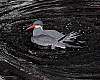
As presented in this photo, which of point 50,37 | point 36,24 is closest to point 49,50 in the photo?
point 50,37

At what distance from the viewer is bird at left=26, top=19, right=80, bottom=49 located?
7.53ft

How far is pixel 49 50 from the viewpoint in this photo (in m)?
2.27

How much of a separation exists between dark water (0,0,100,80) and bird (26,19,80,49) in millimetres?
48

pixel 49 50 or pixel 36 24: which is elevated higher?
pixel 36 24

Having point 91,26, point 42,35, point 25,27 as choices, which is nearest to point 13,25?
point 25,27

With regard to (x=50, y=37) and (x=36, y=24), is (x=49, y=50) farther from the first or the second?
(x=36, y=24)

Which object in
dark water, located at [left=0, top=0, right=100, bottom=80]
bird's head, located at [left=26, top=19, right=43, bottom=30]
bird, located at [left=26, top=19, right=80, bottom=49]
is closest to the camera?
dark water, located at [left=0, top=0, right=100, bottom=80]

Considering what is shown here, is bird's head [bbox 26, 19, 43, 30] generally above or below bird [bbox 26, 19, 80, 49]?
above

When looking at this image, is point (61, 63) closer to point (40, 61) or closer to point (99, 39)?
point (40, 61)

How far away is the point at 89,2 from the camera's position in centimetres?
281

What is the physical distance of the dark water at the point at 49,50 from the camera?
2.13 m

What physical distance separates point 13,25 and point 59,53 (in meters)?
0.64

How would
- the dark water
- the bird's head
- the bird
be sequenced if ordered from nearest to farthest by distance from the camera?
the dark water → the bird → the bird's head

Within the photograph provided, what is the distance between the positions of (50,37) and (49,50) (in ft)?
0.40
